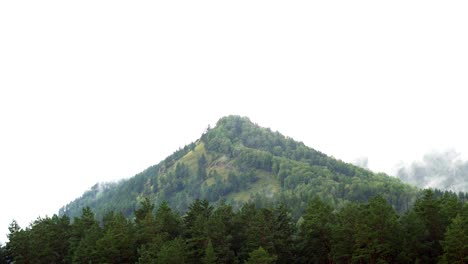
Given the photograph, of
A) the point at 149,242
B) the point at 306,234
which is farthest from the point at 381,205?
the point at 149,242

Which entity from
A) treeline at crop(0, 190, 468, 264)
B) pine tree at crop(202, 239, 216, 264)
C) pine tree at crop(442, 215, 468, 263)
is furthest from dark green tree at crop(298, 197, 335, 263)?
pine tree at crop(442, 215, 468, 263)

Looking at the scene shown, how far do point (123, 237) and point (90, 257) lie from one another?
6.67 m

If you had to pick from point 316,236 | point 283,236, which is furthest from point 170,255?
point 316,236

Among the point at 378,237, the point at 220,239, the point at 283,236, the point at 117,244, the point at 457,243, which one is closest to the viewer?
the point at 457,243

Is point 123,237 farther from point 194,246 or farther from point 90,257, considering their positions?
point 194,246

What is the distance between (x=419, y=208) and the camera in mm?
93375

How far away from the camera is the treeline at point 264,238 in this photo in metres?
84.7

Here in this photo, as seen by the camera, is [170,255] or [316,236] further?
[316,236]

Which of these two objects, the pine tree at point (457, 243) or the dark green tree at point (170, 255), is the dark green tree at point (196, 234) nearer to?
the dark green tree at point (170, 255)

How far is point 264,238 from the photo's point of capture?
91312 mm

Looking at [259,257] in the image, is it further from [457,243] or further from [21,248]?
[21,248]

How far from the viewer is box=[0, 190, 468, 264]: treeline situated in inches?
3334

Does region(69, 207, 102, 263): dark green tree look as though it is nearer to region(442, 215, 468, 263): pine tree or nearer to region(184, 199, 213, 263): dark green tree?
region(184, 199, 213, 263): dark green tree

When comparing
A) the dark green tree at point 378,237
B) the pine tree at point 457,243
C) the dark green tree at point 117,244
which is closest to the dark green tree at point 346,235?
the dark green tree at point 378,237
